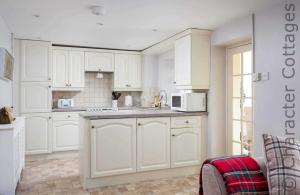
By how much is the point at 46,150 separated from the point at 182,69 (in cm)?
293

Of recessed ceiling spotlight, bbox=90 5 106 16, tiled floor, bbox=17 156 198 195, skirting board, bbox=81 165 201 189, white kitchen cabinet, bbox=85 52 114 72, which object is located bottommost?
tiled floor, bbox=17 156 198 195

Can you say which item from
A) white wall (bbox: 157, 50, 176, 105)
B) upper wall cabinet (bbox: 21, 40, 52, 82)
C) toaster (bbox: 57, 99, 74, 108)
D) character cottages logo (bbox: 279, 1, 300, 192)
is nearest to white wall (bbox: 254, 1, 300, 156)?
character cottages logo (bbox: 279, 1, 300, 192)

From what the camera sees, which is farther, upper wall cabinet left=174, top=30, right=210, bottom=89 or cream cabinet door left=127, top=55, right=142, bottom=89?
cream cabinet door left=127, top=55, right=142, bottom=89

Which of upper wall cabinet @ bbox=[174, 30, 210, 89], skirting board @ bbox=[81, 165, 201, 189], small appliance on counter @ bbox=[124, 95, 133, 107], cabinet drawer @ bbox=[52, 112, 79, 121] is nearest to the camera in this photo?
skirting board @ bbox=[81, 165, 201, 189]

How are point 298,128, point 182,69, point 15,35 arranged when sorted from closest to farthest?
point 298,128, point 182,69, point 15,35

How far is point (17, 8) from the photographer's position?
2.91 meters

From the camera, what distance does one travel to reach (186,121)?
3.68 metres

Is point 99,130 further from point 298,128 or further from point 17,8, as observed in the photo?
point 298,128

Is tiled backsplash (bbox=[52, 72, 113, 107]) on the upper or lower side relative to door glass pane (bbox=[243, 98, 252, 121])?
upper

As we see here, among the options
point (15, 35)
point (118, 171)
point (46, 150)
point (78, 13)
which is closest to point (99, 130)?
point (118, 171)

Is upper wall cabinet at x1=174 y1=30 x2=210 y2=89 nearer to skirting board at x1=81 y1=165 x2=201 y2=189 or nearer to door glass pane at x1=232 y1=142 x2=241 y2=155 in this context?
door glass pane at x1=232 y1=142 x2=241 y2=155

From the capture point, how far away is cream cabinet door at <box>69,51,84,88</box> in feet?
16.7

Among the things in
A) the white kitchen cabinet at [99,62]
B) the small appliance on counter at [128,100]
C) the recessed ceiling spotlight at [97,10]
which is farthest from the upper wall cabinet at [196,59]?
the small appliance on counter at [128,100]

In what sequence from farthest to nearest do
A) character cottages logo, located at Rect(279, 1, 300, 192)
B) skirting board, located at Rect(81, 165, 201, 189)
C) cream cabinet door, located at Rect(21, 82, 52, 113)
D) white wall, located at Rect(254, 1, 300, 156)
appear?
cream cabinet door, located at Rect(21, 82, 52, 113) → skirting board, located at Rect(81, 165, 201, 189) → white wall, located at Rect(254, 1, 300, 156) → character cottages logo, located at Rect(279, 1, 300, 192)
